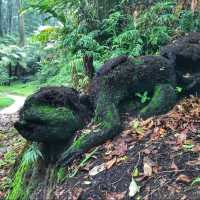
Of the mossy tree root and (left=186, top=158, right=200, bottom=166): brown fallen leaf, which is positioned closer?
(left=186, top=158, right=200, bottom=166): brown fallen leaf

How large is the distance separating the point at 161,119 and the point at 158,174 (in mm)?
1225

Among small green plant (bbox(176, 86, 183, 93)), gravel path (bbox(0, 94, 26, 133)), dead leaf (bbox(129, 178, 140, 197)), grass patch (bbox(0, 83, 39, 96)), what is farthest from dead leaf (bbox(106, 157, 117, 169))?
grass patch (bbox(0, 83, 39, 96))

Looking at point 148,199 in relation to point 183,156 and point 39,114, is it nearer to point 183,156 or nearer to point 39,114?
point 183,156

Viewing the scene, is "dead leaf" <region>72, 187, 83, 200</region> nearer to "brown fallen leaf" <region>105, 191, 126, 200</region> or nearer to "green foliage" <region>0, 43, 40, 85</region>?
"brown fallen leaf" <region>105, 191, 126, 200</region>

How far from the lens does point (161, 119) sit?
5.62 metres

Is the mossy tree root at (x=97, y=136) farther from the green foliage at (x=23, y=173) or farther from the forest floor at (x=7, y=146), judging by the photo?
the forest floor at (x=7, y=146)

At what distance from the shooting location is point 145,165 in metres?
4.75

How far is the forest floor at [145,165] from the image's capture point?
14.3 feet

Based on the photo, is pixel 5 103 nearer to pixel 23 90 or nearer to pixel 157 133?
pixel 23 90

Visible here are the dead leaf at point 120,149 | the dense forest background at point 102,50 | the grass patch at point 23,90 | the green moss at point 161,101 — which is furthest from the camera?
the grass patch at point 23,90

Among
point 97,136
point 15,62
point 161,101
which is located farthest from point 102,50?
point 15,62

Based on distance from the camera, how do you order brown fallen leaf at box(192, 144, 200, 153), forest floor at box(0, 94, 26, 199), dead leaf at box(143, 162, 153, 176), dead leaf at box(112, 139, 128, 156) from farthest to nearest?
forest floor at box(0, 94, 26, 199)
dead leaf at box(112, 139, 128, 156)
brown fallen leaf at box(192, 144, 200, 153)
dead leaf at box(143, 162, 153, 176)

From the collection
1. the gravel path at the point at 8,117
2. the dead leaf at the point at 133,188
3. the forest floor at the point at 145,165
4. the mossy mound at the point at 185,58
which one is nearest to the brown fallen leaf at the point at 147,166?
the forest floor at the point at 145,165

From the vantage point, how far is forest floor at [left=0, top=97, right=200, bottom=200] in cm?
435
